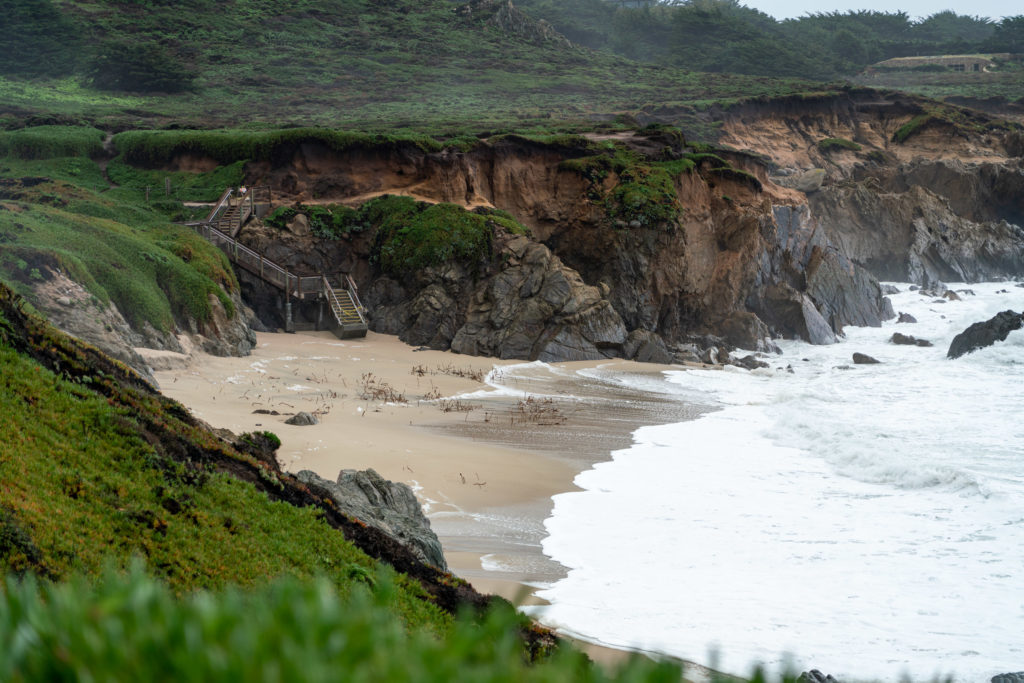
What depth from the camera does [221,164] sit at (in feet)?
115

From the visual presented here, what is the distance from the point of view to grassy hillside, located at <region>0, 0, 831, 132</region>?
5244 centimetres

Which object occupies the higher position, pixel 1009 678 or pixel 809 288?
pixel 809 288

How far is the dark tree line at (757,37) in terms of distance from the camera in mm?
96000

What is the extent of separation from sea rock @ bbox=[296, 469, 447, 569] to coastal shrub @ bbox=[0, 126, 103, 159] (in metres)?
31.9

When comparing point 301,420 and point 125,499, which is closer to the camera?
point 125,499

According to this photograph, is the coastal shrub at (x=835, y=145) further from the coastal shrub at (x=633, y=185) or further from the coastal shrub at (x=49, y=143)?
the coastal shrub at (x=49, y=143)

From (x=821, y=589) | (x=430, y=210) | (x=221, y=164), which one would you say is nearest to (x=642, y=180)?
(x=430, y=210)

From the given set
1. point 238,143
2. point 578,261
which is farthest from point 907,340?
point 238,143

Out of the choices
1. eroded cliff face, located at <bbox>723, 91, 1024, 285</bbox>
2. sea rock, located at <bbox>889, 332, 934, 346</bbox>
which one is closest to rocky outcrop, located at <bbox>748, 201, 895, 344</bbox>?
sea rock, located at <bbox>889, 332, 934, 346</bbox>

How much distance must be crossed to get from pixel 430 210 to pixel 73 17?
45.2 metres

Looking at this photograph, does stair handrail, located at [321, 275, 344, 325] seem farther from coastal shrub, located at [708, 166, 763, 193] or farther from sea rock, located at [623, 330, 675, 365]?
coastal shrub, located at [708, 166, 763, 193]

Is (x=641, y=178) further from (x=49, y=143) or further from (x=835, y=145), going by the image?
(x=835, y=145)

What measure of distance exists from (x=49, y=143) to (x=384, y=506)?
108 feet

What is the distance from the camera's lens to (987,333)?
99.2 ft
